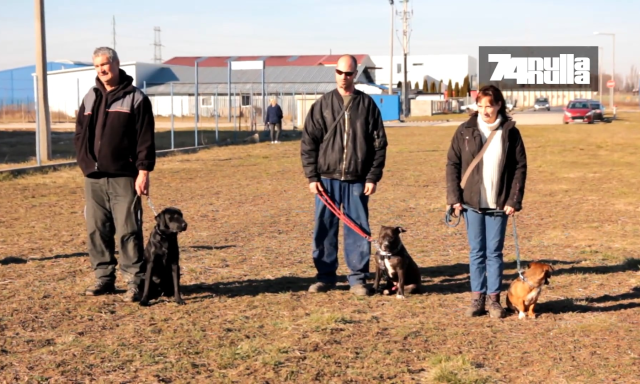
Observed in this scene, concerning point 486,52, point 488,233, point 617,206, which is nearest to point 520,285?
point 488,233

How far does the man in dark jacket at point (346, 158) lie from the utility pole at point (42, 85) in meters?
15.4

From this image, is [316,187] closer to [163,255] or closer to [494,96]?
[163,255]

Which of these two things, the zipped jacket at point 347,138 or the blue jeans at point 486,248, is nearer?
the blue jeans at point 486,248

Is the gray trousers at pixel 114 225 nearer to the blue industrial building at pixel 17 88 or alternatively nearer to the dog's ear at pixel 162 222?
the dog's ear at pixel 162 222

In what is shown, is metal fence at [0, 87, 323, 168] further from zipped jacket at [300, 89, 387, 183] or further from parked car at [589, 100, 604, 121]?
parked car at [589, 100, 604, 121]

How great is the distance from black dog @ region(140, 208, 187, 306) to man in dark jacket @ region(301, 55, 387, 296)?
1156mm

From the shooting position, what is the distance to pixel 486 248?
6.46 m

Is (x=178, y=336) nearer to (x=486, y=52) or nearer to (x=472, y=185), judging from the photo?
(x=472, y=185)

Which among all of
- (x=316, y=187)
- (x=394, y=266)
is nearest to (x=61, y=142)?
(x=316, y=187)

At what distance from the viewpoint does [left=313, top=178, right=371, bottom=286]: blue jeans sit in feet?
23.6

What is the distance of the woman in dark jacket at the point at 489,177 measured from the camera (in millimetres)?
6250

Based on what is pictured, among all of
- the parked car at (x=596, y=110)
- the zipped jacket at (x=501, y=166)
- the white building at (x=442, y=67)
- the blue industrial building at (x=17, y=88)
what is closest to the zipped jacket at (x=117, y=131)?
the zipped jacket at (x=501, y=166)

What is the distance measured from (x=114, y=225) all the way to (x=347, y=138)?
2057 mm

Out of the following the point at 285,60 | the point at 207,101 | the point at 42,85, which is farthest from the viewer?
the point at 285,60
